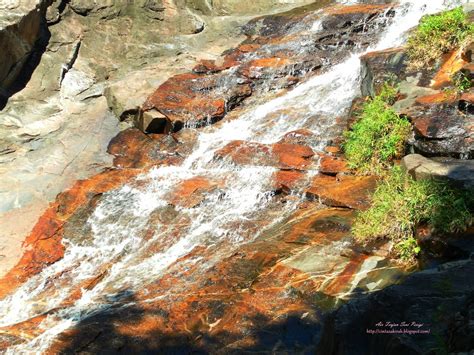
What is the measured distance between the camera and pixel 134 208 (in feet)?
29.5

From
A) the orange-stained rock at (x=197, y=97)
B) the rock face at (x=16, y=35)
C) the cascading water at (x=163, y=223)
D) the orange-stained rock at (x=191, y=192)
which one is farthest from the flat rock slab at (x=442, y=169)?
the rock face at (x=16, y=35)

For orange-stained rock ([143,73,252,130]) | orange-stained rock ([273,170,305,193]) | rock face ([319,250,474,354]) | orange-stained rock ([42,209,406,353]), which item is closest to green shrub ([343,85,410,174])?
orange-stained rock ([273,170,305,193])

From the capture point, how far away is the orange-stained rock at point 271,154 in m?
8.74

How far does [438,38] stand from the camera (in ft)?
30.6

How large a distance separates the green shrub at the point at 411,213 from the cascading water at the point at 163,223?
5.78 ft

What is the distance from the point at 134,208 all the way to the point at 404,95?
5.40 metres

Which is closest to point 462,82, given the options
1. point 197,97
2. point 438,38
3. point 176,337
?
point 438,38

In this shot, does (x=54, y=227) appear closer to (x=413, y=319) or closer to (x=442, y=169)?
(x=442, y=169)

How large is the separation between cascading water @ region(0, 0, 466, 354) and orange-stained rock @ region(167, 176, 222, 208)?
13cm

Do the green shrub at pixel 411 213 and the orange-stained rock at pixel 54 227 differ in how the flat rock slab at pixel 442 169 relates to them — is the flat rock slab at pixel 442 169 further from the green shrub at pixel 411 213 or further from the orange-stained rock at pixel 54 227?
the orange-stained rock at pixel 54 227

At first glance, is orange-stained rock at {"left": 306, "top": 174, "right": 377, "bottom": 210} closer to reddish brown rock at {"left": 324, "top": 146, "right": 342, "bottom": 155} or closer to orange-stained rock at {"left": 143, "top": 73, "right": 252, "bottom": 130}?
reddish brown rock at {"left": 324, "top": 146, "right": 342, "bottom": 155}

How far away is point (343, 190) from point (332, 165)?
3.32 ft

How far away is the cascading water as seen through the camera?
22.8ft

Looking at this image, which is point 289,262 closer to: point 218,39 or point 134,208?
point 134,208
